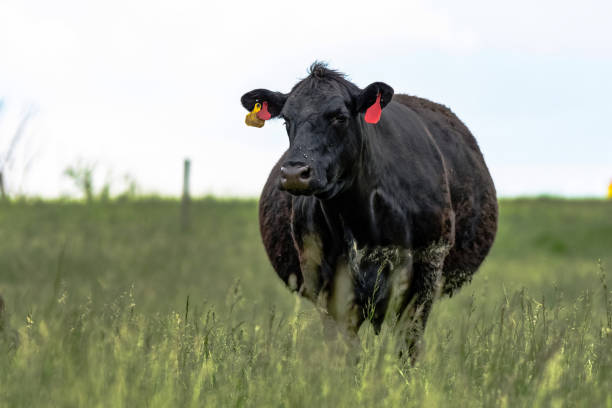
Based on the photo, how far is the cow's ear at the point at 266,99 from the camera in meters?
5.93

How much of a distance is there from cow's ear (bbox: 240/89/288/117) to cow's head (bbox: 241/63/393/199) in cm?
10

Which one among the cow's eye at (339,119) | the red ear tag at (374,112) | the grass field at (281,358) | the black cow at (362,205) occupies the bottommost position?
the grass field at (281,358)

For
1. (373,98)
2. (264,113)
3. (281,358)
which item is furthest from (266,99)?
(281,358)

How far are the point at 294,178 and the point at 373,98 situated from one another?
1.17 meters

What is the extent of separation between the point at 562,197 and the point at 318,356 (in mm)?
27923

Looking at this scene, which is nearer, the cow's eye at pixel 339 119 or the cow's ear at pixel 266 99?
the cow's eye at pixel 339 119

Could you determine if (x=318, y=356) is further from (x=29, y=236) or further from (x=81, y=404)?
(x=29, y=236)

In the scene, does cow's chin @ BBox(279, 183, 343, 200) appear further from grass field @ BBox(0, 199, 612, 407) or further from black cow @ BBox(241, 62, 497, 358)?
grass field @ BBox(0, 199, 612, 407)

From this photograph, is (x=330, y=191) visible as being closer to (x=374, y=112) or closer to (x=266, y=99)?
(x=374, y=112)

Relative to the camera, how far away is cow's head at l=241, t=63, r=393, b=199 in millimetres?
4898

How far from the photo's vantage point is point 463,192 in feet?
22.8

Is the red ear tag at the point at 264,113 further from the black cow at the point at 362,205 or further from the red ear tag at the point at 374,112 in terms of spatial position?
the red ear tag at the point at 374,112

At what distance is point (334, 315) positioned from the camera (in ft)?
18.8

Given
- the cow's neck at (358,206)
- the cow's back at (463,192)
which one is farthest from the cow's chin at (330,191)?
the cow's back at (463,192)
